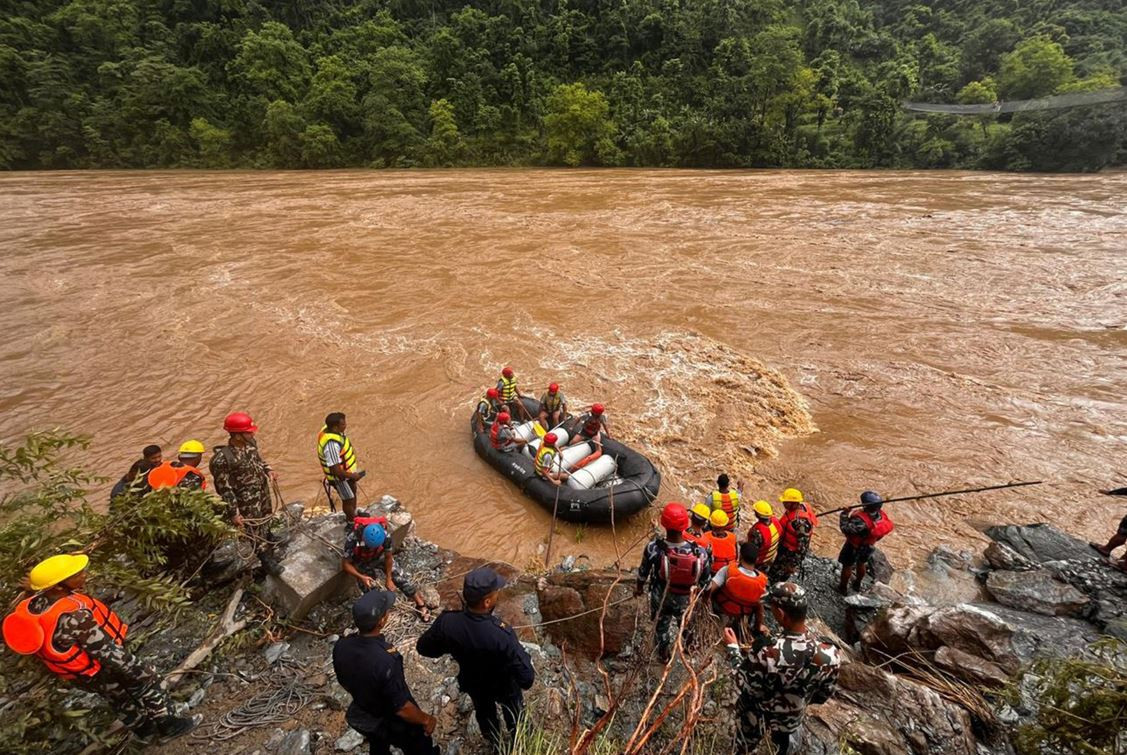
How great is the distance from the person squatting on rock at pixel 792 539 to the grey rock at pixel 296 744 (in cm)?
382

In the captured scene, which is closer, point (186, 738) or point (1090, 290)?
point (186, 738)

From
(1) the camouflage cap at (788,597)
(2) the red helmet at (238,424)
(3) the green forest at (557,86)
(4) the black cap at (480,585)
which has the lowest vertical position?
(2) the red helmet at (238,424)

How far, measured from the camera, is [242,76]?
134 feet

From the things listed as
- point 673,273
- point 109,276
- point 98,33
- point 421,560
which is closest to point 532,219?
point 673,273

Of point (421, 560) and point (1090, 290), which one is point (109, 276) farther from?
point (1090, 290)

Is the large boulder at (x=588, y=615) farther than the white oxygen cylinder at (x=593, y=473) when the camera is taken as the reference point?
No

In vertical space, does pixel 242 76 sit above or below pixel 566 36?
below

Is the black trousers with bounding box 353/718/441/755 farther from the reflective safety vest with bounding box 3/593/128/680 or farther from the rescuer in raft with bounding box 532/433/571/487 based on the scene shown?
the rescuer in raft with bounding box 532/433/571/487

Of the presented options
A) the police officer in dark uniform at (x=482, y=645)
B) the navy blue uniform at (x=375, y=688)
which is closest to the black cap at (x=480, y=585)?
the police officer in dark uniform at (x=482, y=645)

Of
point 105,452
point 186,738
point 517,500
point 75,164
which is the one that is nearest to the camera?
point 186,738

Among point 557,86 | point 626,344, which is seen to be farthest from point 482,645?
point 557,86

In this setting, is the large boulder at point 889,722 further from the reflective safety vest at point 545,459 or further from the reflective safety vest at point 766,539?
the reflective safety vest at point 545,459

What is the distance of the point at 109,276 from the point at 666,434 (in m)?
16.1

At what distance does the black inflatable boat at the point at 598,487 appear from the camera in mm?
6207
